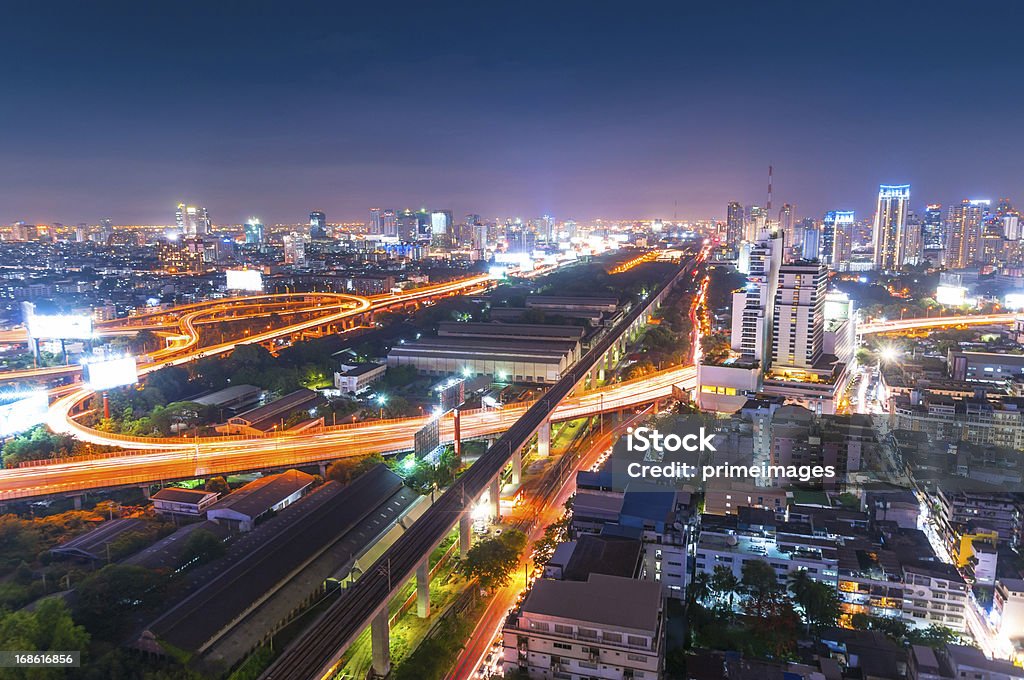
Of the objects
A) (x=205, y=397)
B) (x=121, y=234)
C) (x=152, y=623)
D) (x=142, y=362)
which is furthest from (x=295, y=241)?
(x=152, y=623)

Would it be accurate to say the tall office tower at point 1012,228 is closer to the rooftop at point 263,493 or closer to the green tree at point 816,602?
the green tree at point 816,602

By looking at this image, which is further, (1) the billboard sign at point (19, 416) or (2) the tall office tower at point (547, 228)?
(2) the tall office tower at point (547, 228)

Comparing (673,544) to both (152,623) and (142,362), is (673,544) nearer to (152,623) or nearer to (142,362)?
(152,623)

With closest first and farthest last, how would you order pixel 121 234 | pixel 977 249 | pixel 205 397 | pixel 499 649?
pixel 499 649
pixel 205 397
pixel 977 249
pixel 121 234

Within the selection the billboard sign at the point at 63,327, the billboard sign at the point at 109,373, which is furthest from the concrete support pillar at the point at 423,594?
the billboard sign at the point at 63,327

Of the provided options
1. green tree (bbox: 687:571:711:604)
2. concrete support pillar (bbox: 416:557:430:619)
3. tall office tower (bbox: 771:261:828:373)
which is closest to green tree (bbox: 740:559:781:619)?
green tree (bbox: 687:571:711:604)

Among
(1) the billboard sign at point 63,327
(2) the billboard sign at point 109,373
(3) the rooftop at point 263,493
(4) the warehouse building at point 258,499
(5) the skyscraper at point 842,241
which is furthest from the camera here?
(5) the skyscraper at point 842,241

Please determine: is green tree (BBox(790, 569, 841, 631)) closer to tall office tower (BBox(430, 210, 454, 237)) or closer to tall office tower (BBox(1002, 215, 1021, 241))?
tall office tower (BBox(1002, 215, 1021, 241))
